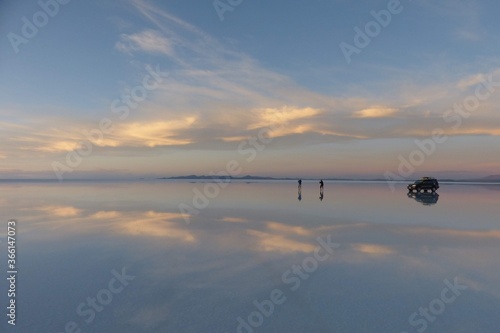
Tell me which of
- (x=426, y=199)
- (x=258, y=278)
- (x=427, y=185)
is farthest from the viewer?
(x=427, y=185)

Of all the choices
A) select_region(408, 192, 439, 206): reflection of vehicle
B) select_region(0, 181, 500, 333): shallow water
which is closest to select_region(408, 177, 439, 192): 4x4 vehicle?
select_region(408, 192, 439, 206): reflection of vehicle

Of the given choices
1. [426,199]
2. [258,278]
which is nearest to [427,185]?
[426,199]

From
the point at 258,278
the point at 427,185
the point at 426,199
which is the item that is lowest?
the point at 258,278

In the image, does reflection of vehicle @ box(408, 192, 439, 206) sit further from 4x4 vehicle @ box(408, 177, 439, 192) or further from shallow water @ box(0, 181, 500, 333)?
shallow water @ box(0, 181, 500, 333)

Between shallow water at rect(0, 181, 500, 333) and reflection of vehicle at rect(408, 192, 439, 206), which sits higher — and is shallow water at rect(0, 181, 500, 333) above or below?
below

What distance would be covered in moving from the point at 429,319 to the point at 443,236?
30.4 ft

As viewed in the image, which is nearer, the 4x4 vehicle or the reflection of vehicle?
the reflection of vehicle

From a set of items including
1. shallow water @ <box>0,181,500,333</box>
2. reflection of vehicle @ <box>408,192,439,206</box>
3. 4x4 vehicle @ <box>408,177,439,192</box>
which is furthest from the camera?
4x4 vehicle @ <box>408,177,439,192</box>

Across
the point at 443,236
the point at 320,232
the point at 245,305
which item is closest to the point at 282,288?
the point at 245,305

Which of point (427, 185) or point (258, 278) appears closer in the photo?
point (258, 278)

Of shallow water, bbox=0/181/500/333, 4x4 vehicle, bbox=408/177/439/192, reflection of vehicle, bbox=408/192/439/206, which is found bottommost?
shallow water, bbox=0/181/500/333

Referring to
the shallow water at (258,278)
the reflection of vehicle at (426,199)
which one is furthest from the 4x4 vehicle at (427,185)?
the shallow water at (258,278)

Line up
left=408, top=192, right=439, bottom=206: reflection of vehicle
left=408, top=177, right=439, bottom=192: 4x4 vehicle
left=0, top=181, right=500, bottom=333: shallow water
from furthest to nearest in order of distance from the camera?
1. left=408, top=177, right=439, bottom=192: 4x4 vehicle
2. left=408, top=192, right=439, bottom=206: reflection of vehicle
3. left=0, top=181, right=500, bottom=333: shallow water

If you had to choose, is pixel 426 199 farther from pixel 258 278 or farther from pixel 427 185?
pixel 258 278
